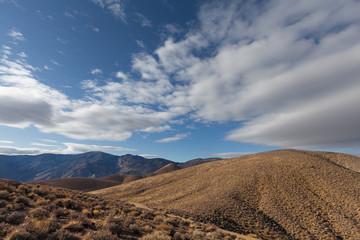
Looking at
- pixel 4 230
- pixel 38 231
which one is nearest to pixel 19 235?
pixel 38 231

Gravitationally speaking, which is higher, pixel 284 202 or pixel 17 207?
pixel 17 207

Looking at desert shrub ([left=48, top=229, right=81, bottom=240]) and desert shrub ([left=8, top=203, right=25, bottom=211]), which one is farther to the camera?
desert shrub ([left=8, top=203, right=25, bottom=211])

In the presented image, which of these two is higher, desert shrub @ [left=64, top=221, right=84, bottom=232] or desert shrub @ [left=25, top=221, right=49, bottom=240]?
desert shrub @ [left=25, top=221, right=49, bottom=240]

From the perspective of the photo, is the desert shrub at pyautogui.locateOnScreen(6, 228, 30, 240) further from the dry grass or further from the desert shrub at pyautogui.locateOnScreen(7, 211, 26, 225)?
the desert shrub at pyautogui.locateOnScreen(7, 211, 26, 225)

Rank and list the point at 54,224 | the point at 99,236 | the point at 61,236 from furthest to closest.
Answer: the point at 54,224, the point at 99,236, the point at 61,236

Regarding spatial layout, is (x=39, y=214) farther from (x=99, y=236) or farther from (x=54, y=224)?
(x=99, y=236)

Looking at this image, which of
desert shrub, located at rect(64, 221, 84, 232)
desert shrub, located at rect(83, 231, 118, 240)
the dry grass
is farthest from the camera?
desert shrub, located at rect(64, 221, 84, 232)

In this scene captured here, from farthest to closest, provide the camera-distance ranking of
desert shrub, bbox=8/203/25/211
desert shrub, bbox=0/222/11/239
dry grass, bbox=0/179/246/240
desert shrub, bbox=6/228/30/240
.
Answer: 1. desert shrub, bbox=8/203/25/211
2. dry grass, bbox=0/179/246/240
3. desert shrub, bbox=0/222/11/239
4. desert shrub, bbox=6/228/30/240

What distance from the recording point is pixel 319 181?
3553cm

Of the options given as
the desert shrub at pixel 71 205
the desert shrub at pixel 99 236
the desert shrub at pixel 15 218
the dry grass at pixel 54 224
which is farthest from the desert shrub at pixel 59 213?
the desert shrub at pixel 99 236

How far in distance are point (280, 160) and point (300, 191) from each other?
726 inches

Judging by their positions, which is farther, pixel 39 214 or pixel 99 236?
pixel 39 214

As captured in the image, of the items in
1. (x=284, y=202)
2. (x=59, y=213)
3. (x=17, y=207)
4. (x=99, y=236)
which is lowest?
(x=284, y=202)

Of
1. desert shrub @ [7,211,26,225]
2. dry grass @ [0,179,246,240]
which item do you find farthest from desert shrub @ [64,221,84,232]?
desert shrub @ [7,211,26,225]
